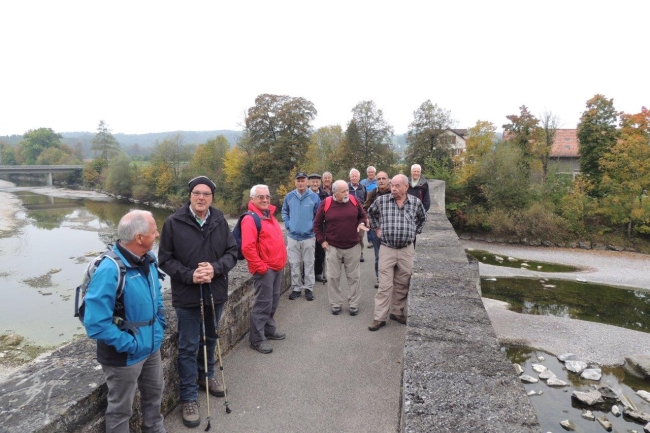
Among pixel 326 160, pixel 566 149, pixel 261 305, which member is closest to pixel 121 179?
pixel 326 160

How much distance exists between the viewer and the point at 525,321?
1145cm

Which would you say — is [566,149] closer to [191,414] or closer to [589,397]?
[589,397]

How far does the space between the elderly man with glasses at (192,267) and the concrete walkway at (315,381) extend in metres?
0.35

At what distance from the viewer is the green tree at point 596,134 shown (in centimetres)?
2808

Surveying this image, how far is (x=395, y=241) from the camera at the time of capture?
16.3 feet

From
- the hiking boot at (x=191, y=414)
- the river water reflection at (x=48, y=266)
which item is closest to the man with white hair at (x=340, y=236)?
the hiking boot at (x=191, y=414)

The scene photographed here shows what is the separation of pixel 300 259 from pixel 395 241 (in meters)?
1.79

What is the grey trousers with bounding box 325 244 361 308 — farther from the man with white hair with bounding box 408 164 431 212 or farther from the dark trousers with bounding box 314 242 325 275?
the man with white hair with bounding box 408 164 431 212

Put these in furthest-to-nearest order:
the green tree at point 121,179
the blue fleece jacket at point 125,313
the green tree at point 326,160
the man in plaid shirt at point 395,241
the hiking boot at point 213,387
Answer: the green tree at point 121,179
the green tree at point 326,160
the man in plaid shirt at point 395,241
the hiking boot at point 213,387
the blue fleece jacket at point 125,313

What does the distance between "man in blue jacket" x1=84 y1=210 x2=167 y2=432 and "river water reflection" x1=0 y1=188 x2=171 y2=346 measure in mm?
12589

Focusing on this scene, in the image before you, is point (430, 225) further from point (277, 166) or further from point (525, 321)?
point (277, 166)

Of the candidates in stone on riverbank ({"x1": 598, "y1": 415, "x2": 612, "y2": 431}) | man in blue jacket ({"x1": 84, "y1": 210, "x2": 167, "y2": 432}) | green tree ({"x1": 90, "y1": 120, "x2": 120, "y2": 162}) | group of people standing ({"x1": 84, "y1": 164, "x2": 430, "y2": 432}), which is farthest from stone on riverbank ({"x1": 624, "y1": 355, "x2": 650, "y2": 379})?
green tree ({"x1": 90, "y1": 120, "x2": 120, "y2": 162})

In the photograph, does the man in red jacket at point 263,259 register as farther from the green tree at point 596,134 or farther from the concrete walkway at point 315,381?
the green tree at point 596,134

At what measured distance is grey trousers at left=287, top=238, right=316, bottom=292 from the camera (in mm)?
6070
